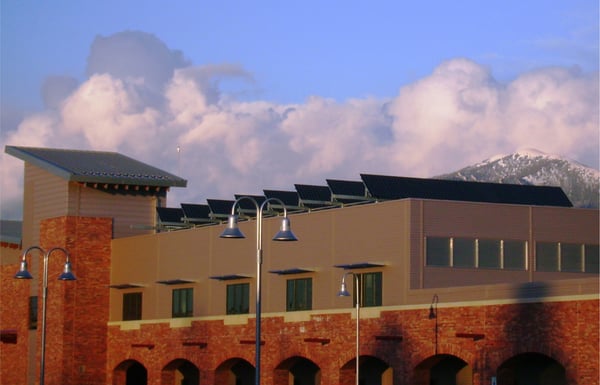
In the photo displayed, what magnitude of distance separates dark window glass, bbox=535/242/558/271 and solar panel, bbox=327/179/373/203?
24.5ft

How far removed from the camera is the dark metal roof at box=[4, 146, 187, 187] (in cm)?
6494

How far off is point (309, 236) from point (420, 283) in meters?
7.16

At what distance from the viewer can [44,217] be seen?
6688cm

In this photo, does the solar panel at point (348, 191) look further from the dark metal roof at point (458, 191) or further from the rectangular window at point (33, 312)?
the rectangular window at point (33, 312)

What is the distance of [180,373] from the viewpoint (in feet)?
200

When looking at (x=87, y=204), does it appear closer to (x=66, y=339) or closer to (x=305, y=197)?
(x=66, y=339)

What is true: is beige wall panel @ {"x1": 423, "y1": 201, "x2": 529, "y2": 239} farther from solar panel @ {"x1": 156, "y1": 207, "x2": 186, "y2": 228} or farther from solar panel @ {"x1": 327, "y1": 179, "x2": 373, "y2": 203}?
solar panel @ {"x1": 156, "y1": 207, "x2": 186, "y2": 228}

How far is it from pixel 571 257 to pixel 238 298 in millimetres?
15070

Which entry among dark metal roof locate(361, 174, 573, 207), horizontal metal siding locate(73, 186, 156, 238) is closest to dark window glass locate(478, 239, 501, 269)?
dark metal roof locate(361, 174, 573, 207)

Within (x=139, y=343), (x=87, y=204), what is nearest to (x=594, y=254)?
(x=139, y=343)

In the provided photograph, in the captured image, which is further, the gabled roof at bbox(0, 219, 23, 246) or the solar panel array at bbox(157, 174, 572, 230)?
the gabled roof at bbox(0, 219, 23, 246)

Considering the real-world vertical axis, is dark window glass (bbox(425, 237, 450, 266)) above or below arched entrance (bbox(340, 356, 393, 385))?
above

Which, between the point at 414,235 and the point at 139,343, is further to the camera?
the point at 139,343

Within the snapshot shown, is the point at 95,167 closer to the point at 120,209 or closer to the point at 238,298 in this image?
the point at 120,209
